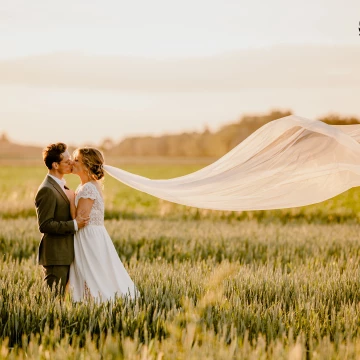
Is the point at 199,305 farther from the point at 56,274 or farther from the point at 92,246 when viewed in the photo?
the point at 56,274

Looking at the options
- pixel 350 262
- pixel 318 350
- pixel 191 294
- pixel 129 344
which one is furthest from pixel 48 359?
pixel 350 262

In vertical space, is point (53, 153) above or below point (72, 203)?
above

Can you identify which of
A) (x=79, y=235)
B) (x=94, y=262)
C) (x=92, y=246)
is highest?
(x=79, y=235)

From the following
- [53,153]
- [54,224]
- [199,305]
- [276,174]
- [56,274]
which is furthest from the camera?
[276,174]

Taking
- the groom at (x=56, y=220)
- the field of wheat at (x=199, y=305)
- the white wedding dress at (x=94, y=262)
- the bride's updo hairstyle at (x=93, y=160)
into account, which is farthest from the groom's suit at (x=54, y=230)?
the bride's updo hairstyle at (x=93, y=160)

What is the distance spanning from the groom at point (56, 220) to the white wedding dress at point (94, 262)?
0.30 ft

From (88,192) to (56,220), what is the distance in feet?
1.48

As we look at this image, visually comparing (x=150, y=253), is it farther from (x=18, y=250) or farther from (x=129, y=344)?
(x=129, y=344)

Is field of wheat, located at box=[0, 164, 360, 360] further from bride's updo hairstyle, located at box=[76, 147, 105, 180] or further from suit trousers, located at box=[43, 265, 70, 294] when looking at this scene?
bride's updo hairstyle, located at box=[76, 147, 105, 180]

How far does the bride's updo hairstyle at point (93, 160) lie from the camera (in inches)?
257

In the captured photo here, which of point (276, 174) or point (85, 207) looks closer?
point (85, 207)

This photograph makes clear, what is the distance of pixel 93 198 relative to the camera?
650 cm

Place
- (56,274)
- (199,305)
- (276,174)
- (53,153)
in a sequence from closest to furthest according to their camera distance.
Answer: (199,305) → (53,153) → (56,274) → (276,174)

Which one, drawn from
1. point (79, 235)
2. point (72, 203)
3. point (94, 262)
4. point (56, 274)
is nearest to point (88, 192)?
point (72, 203)
